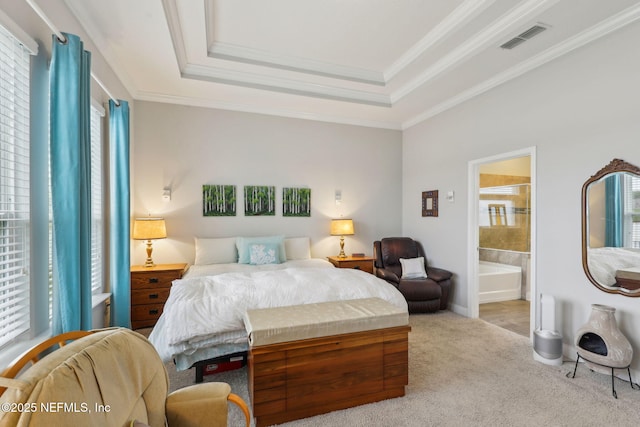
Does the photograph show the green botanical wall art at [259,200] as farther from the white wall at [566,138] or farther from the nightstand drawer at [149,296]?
the white wall at [566,138]

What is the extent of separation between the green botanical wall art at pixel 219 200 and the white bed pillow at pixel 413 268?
2690 mm

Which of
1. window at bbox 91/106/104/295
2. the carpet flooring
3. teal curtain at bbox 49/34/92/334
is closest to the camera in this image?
teal curtain at bbox 49/34/92/334

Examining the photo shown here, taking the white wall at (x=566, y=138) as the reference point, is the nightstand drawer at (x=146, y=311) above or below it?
below

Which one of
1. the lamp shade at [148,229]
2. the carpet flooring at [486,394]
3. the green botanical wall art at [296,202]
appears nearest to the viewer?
the carpet flooring at [486,394]

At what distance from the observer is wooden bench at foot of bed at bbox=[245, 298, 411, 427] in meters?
1.90

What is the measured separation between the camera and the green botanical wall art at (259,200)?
14.9 feet

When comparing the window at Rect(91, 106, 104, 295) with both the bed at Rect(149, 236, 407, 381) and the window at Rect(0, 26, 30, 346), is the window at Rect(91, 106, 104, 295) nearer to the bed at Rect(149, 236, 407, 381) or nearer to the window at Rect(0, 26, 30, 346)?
the bed at Rect(149, 236, 407, 381)

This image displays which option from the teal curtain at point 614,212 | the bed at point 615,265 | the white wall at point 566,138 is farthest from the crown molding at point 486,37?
the bed at point 615,265

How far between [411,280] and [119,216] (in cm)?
366

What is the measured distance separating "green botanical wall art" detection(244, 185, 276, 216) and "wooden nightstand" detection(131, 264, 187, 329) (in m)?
1.38

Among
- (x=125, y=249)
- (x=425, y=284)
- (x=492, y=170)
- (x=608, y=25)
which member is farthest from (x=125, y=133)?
(x=492, y=170)

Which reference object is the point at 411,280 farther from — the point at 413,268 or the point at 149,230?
the point at 149,230

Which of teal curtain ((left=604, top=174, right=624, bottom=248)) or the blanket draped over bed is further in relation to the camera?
teal curtain ((left=604, top=174, right=624, bottom=248))

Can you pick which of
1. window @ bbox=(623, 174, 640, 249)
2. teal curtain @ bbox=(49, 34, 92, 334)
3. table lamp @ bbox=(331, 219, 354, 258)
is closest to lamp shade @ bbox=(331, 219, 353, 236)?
table lamp @ bbox=(331, 219, 354, 258)
